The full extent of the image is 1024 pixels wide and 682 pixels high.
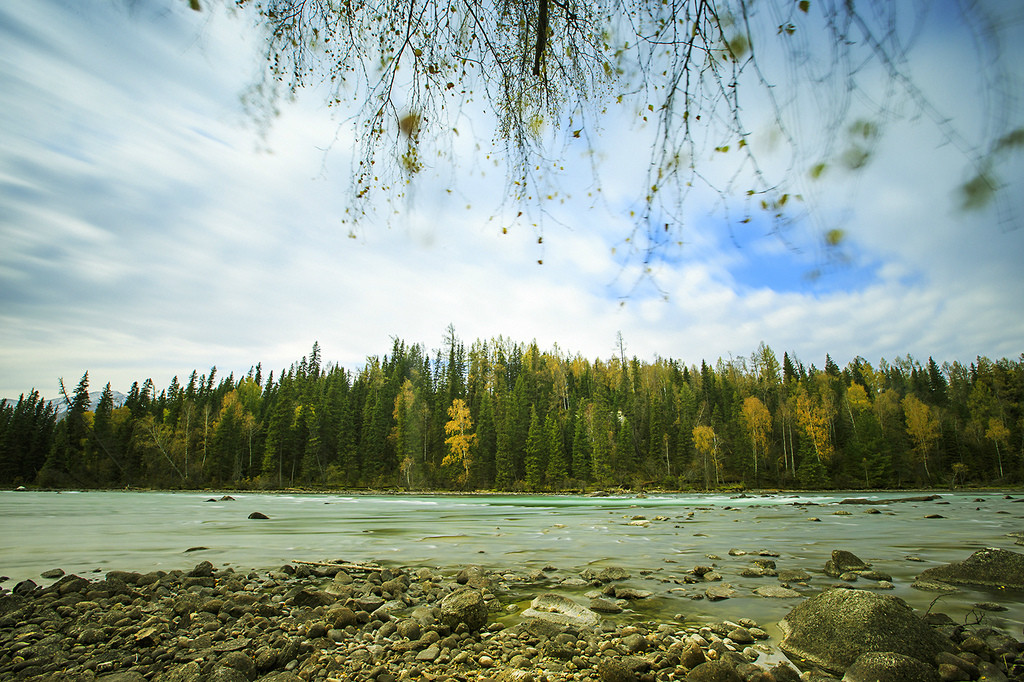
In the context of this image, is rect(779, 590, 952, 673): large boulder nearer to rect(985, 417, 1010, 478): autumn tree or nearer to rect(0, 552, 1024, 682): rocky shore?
rect(0, 552, 1024, 682): rocky shore

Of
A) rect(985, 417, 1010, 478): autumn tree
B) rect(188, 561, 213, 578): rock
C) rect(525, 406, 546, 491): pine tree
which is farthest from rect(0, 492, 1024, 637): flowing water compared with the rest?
rect(985, 417, 1010, 478): autumn tree

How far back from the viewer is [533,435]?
55.0m

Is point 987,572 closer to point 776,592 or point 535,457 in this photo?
point 776,592

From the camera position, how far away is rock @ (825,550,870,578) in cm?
550

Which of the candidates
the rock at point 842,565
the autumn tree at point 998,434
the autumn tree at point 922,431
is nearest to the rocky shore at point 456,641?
the rock at point 842,565

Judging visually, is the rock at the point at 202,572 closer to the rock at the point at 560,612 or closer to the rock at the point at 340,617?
the rock at the point at 340,617

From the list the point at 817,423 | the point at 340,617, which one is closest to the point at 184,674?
the point at 340,617

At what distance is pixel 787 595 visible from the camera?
4348 mm

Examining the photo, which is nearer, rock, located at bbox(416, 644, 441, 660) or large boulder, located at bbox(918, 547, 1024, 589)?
rock, located at bbox(416, 644, 441, 660)

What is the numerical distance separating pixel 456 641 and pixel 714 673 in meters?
1.61

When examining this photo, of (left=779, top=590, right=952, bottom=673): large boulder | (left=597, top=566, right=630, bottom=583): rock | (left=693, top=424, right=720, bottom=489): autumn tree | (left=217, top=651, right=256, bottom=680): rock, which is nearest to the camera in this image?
(left=217, top=651, right=256, bottom=680): rock

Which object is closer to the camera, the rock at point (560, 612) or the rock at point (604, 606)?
the rock at point (560, 612)

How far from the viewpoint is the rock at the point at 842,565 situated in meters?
5.50

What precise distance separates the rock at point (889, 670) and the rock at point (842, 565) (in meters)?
3.39
